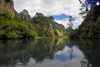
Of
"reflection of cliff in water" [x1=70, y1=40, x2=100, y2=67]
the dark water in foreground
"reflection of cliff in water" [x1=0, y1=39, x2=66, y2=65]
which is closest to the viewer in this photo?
"reflection of cliff in water" [x1=70, y1=40, x2=100, y2=67]

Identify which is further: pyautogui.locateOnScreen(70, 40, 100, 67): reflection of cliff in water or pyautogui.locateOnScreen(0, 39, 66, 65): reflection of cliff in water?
pyautogui.locateOnScreen(0, 39, 66, 65): reflection of cliff in water

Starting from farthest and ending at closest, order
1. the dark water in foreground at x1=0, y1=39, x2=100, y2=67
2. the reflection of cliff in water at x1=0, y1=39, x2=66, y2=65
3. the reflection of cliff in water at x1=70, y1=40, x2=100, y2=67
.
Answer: the reflection of cliff in water at x1=0, y1=39, x2=66, y2=65, the dark water in foreground at x1=0, y1=39, x2=100, y2=67, the reflection of cliff in water at x1=70, y1=40, x2=100, y2=67

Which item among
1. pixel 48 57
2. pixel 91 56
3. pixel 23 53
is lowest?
pixel 91 56

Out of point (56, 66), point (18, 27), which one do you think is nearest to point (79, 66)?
point (56, 66)

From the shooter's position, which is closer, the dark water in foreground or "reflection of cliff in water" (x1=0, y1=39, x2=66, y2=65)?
the dark water in foreground

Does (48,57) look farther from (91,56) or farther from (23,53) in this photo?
(91,56)

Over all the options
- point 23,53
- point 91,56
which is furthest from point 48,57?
point 91,56

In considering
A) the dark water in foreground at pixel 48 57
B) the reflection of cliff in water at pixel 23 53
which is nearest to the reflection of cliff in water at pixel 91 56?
the dark water in foreground at pixel 48 57

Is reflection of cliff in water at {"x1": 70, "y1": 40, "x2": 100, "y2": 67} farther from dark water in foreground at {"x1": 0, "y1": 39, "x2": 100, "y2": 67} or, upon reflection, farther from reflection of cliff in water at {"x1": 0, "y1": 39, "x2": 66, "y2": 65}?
reflection of cliff in water at {"x1": 0, "y1": 39, "x2": 66, "y2": 65}

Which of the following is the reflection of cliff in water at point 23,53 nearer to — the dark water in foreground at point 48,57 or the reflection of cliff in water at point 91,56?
the dark water in foreground at point 48,57

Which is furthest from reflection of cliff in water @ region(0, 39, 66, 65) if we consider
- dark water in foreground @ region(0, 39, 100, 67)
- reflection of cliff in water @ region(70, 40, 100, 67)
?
reflection of cliff in water @ region(70, 40, 100, 67)

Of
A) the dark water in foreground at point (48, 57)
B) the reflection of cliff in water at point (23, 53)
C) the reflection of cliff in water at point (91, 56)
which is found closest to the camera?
the reflection of cliff in water at point (91, 56)

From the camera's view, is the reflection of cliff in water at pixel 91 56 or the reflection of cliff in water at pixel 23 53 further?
the reflection of cliff in water at pixel 23 53

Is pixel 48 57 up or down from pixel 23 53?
down
